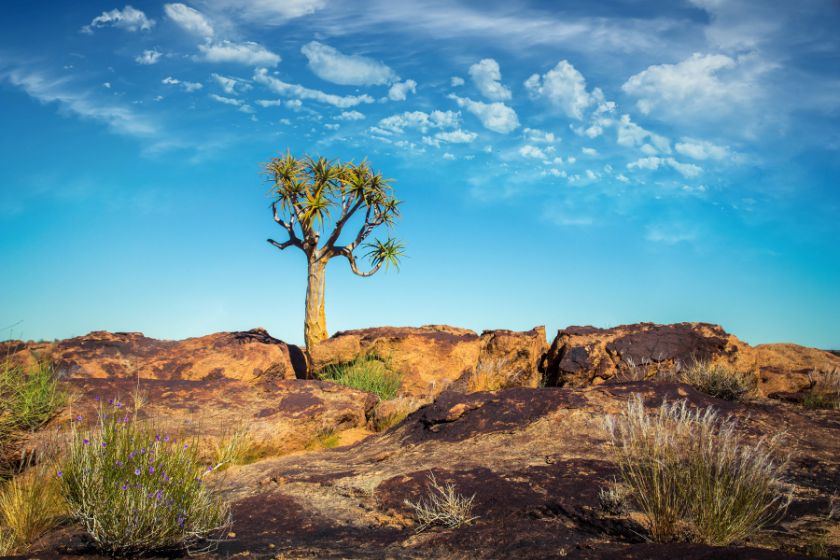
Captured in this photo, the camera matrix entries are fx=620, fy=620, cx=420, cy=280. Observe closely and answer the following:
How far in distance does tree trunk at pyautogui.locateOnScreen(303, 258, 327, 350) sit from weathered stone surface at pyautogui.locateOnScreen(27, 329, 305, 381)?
4208 mm

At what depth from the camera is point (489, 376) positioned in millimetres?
13469

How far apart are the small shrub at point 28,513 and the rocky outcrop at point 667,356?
395 inches

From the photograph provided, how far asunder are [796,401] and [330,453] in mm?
8956

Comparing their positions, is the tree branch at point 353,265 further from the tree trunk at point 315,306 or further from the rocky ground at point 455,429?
the rocky ground at point 455,429

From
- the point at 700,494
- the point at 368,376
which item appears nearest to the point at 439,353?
the point at 368,376

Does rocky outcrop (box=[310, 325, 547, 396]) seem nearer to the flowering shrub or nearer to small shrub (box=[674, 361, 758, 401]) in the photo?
small shrub (box=[674, 361, 758, 401])

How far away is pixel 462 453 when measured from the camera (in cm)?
725

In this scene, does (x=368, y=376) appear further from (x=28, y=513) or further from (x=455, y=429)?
(x=28, y=513)

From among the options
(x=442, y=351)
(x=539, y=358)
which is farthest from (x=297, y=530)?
(x=539, y=358)

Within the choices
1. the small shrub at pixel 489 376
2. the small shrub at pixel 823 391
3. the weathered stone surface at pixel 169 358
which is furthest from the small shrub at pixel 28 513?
the small shrub at pixel 823 391

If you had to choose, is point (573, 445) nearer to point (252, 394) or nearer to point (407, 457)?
point (407, 457)

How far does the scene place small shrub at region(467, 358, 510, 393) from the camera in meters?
13.4

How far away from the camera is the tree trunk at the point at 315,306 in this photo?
19656 mm

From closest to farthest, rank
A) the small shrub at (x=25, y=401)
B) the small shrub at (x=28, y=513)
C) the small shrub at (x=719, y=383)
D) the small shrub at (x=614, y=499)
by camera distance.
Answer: the small shrub at (x=614, y=499), the small shrub at (x=28, y=513), the small shrub at (x=25, y=401), the small shrub at (x=719, y=383)
